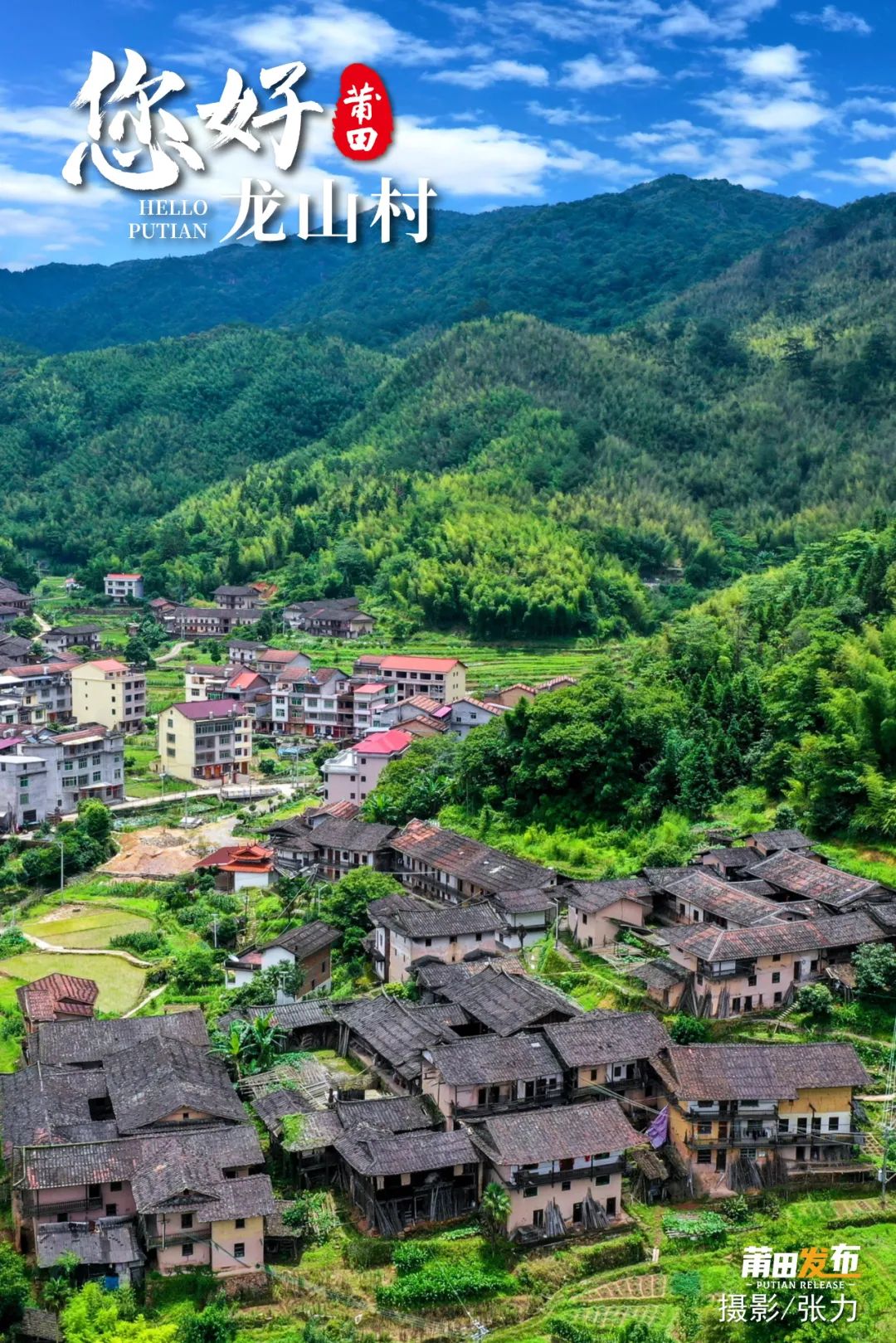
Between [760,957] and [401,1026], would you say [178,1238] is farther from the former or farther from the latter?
[760,957]

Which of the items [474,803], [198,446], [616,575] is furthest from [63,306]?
[474,803]

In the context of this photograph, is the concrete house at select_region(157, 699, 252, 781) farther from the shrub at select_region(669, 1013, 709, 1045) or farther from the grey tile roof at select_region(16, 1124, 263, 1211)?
the grey tile roof at select_region(16, 1124, 263, 1211)

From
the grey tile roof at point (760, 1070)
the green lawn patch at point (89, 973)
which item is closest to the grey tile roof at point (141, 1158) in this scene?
the grey tile roof at point (760, 1070)

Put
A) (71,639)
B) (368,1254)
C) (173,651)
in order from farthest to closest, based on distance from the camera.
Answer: (173,651)
(71,639)
(368,1254)

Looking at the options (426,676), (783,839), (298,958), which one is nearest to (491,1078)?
(298,958)

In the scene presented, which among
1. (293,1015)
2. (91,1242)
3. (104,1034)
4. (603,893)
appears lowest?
(91,1242)

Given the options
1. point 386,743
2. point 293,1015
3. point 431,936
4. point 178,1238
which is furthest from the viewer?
point 386,743

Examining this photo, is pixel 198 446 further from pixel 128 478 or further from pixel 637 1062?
pixel 637 1062

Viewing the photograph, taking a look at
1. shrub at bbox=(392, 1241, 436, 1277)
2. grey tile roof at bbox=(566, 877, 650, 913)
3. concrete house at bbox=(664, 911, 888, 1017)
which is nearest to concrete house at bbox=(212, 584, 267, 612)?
grey tile roof at bbox=(566, 877, 650, 913)
